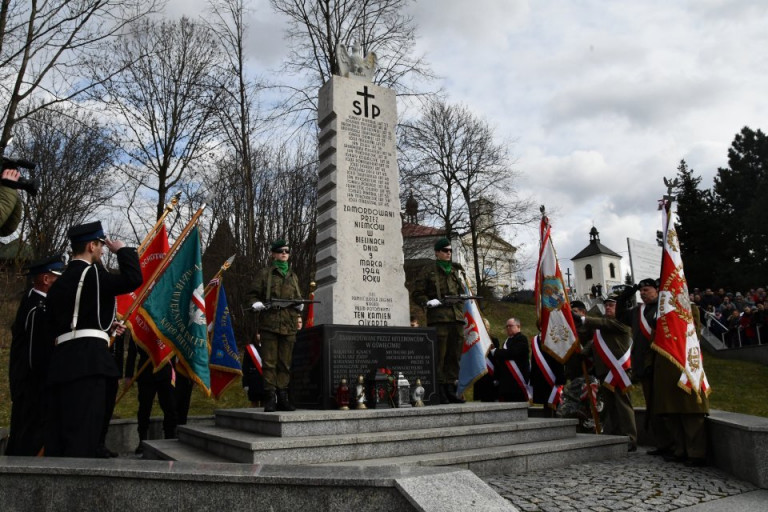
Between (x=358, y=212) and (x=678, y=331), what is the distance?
432cm

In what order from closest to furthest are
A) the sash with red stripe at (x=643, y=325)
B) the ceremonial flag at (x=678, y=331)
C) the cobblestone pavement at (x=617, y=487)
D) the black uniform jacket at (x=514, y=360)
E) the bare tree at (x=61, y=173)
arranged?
the cobblestone pavement at (x=617, y=487), the ceremonial flag at (x=678, y=331), the sash with red stripe at (x=643, y=325), the black uniform jacket at (x=514, y=360), the bare tree at (x=61, y=173)

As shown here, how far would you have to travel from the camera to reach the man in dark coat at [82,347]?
4.75 m

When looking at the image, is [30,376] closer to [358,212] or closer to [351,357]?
[351,357]

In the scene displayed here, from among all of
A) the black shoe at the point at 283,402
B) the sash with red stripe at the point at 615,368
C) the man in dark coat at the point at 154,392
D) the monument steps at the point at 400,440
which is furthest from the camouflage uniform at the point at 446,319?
the man in dark coat at the point at 154,392

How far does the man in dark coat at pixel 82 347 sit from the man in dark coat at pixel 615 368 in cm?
581

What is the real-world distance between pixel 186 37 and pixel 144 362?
667 inches

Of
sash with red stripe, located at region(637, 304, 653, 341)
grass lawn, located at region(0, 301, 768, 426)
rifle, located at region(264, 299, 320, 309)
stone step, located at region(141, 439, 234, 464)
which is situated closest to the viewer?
stone step, located at region(141, 439, 234, 464)

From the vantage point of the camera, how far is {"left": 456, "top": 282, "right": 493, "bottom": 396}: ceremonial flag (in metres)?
9.59

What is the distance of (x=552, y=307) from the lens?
875 centimetres

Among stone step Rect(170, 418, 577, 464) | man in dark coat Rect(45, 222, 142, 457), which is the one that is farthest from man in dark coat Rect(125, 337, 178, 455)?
man in dark coat Rect(45, 222, 142, 457)

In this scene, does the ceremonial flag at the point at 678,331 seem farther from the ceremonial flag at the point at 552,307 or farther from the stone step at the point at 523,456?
the ceremonial flag at the point at 552,307

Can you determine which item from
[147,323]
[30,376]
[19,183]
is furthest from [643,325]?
[30,376]

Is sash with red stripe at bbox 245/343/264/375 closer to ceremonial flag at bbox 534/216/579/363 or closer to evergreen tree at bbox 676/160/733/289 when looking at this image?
ceremonial flag at bbox 534/216/579/363

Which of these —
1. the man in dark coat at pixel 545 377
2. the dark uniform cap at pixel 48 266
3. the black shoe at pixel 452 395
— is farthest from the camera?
the man in dark coat at pixel 545 377
